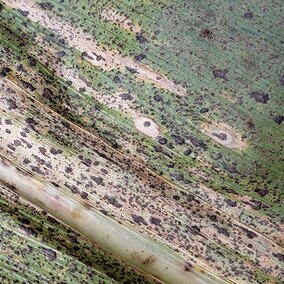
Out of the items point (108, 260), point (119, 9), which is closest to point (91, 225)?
point (108, 260)

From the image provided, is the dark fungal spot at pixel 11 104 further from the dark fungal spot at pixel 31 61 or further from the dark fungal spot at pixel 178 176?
the dark fungal spot at pixel 178 176

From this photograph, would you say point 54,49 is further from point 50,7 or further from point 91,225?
point 91,225

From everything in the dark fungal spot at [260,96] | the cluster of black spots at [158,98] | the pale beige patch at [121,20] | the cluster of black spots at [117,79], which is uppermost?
the pale beige patch at [121,20]

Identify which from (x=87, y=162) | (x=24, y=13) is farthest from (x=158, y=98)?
(x=24, y=13)

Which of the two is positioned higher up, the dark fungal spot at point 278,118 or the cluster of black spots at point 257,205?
the dark fungal spot at point 278,118

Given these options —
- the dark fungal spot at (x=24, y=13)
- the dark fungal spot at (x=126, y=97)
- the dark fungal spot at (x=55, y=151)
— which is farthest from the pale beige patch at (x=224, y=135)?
the dark fungal spot at (x=24, y=13)

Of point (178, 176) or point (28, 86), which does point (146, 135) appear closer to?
point (178, 176)

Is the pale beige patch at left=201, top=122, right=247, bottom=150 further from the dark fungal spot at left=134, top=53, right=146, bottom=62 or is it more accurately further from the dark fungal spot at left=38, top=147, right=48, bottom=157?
the dark fungal spot at left=38, top=147, right=48, bottom=157
